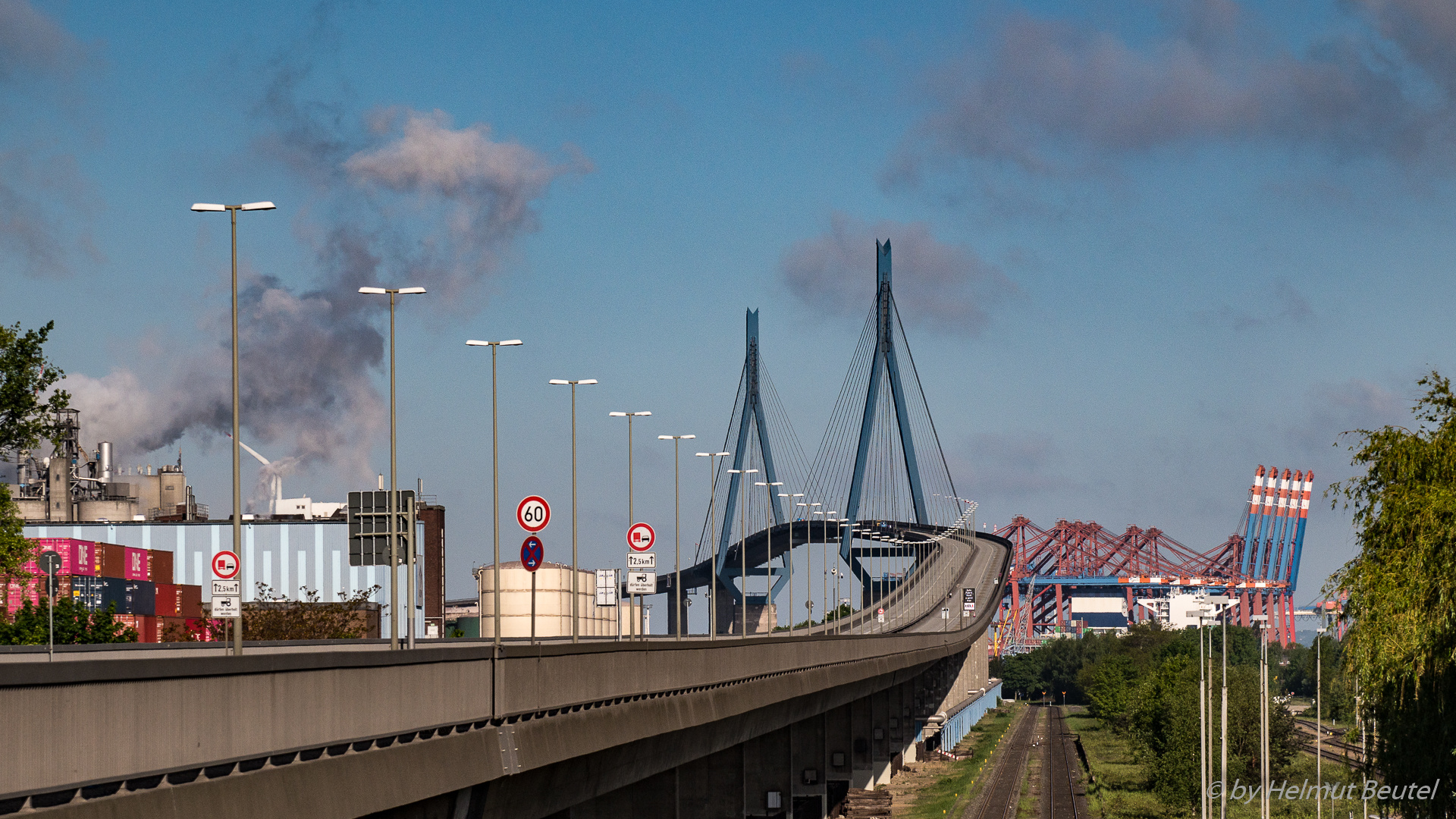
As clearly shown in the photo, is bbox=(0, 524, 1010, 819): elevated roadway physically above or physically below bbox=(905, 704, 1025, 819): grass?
above

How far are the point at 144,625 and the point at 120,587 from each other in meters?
2.82

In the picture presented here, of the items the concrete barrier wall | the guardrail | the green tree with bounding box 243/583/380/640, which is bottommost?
the guardrail

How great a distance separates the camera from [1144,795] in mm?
92562

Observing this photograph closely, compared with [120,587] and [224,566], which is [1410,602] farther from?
[120,587]

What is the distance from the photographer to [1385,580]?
28.6 metres

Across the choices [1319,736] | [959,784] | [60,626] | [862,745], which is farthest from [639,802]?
[959,784]

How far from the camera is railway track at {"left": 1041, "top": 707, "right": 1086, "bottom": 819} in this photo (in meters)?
83.8

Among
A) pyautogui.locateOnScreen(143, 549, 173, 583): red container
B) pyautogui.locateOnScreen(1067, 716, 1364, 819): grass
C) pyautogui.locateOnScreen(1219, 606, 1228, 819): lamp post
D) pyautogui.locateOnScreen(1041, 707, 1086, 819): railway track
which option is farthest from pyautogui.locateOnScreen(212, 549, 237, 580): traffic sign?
pyautogui.locateOnScreen(143, 549, 173, 583): red container

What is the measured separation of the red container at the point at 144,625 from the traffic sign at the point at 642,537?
58933 millimetres

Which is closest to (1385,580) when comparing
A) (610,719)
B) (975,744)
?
(610,719)

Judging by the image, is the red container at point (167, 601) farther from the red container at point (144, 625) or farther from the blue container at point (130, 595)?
the red container at point (144, 625)

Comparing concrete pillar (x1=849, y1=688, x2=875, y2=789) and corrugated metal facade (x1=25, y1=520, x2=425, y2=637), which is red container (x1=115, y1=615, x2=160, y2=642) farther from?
concrete pillar (x1=849, y1=688, x2=875, y2=789)

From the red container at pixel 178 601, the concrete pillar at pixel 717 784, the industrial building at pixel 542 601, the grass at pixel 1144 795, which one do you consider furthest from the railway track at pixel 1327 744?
the red container at pixel 178 601

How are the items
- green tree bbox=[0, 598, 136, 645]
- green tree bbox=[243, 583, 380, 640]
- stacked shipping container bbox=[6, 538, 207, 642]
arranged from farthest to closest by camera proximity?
stacked shipping container bbox=[6, 538, 207, 642] → green tree bbox=[243, 583, 380, 640] → green tree bbox=[0, 598, 136, 645]
